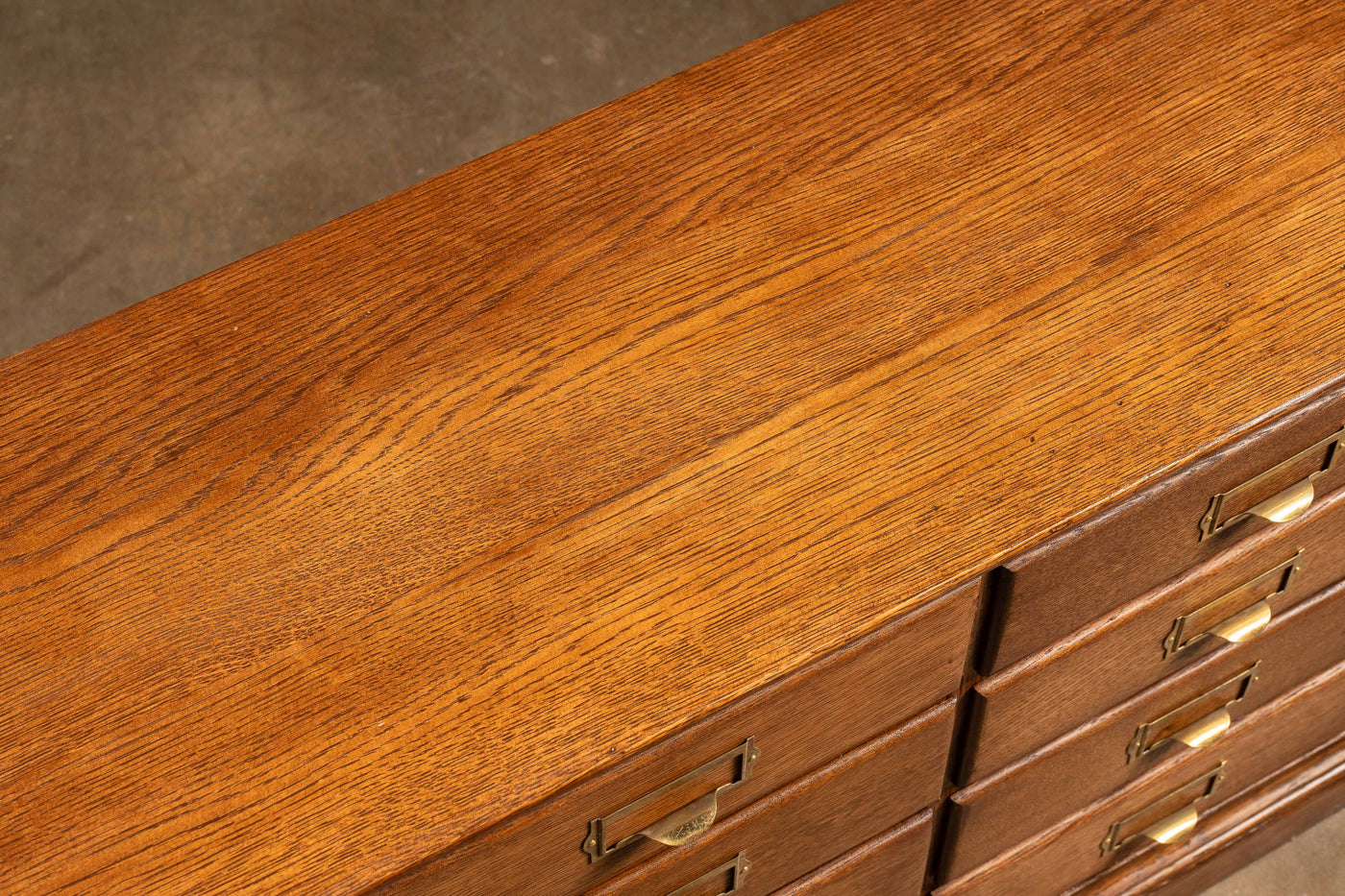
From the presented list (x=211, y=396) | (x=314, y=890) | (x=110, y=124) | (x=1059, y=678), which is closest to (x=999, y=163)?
(x=1059, y=678)

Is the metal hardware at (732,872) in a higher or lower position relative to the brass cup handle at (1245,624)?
lower

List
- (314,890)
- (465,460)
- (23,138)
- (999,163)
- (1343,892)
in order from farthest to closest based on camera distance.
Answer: (23,138)
(1343,892)
(999,163)
(465,460)
(314,890)

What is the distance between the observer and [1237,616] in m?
1.30

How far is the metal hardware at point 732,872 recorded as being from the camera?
1.16 m

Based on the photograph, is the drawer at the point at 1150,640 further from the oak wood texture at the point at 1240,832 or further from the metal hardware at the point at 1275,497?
the oak wood texture at the point at 1240,832

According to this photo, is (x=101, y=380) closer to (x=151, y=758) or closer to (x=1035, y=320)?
(x=151, y=758)

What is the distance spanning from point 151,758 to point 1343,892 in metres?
1.50

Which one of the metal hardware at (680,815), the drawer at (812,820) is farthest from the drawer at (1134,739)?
the metal hardware at (680,815)

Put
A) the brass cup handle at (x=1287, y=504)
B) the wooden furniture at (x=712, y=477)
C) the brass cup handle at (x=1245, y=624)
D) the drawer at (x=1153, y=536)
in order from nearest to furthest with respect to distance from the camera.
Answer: the wooden furniture at (x=712, y=477), the drawer at (x=1153, y=536), the brass cup handle at (x=1287, y=504), the brass cup handle at (x=1245, y=624)

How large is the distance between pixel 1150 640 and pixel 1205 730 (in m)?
0.23

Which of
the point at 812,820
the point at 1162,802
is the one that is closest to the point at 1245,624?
the point at 1162,802

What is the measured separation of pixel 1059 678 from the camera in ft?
4.03

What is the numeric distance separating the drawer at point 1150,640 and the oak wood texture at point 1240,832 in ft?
1.46

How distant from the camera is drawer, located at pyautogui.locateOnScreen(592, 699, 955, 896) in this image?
1129 mm
